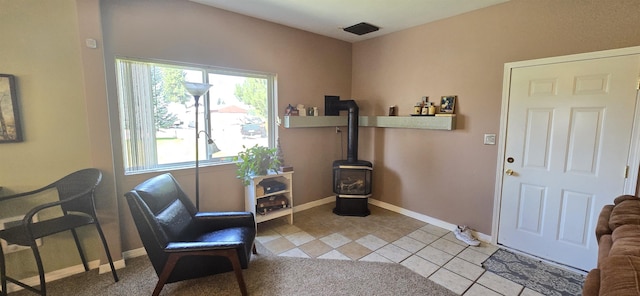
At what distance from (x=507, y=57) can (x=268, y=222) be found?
338 cm

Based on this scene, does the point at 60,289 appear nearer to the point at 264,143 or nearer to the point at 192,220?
the point at 192,220

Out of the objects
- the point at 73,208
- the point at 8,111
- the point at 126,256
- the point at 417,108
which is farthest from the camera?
the point at 417,108

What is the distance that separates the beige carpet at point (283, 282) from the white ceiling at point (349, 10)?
2671 millimetres

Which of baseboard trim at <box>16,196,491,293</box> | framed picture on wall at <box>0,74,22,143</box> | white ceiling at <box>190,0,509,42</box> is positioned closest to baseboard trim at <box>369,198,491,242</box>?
baseboard trim at <box>16,196,491,293</box>

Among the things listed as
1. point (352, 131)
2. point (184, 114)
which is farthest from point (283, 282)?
point (352, 131)

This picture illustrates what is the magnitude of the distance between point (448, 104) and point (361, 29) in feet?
4.97

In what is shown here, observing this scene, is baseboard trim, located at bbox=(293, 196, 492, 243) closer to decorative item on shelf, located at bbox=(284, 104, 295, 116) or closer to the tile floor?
the tile floor

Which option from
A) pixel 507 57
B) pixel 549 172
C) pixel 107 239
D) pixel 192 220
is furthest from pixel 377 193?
pixel 107 239

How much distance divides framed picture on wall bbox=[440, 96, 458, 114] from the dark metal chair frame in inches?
104

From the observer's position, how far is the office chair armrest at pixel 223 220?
2.51 meters

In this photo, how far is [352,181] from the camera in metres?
3.82

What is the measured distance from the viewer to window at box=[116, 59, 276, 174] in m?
2.60

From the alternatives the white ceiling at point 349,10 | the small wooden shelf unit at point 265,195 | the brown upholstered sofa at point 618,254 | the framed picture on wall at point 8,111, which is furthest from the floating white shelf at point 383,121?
the framed picture on wall at point 8,111

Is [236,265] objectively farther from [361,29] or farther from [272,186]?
[361,29]
